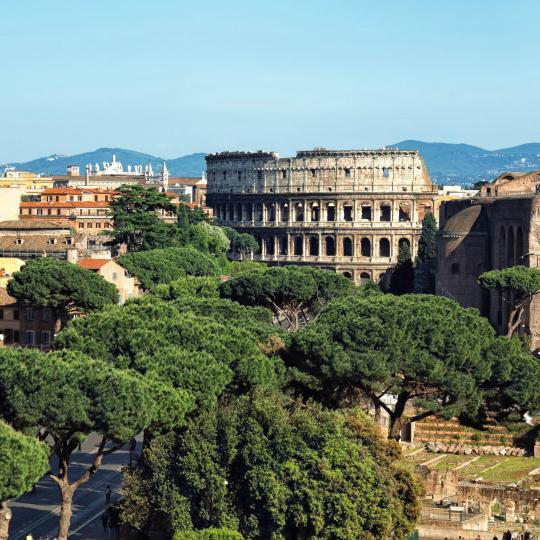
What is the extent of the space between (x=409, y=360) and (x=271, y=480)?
1195 cm

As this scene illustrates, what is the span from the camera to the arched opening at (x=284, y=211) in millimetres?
153625

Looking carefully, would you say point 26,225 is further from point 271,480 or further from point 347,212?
point 271,480

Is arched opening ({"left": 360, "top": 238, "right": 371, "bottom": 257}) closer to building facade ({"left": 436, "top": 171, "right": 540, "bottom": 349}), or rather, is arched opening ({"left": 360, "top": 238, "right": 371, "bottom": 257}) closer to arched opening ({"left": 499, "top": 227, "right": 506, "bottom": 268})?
building facade ({"left": 436, "top": 171, "right": 540, "bottom": 349})

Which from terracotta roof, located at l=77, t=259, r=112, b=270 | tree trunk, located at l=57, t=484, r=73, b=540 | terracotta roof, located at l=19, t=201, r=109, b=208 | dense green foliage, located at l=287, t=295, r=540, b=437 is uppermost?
terracotta roof, located at l=19, t=201, r=109, b=208

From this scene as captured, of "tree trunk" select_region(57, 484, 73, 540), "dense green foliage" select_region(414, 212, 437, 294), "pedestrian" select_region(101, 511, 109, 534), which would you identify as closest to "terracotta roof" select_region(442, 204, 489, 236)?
"dense green foliage" select_region(414, 212, 437, 294)

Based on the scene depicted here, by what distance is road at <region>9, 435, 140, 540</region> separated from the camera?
42.9m

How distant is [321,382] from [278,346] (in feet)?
8.11

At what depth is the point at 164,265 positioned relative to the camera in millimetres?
90938

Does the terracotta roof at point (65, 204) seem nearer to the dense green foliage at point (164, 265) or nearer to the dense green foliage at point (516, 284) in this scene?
the dense green foliage at point (164, 265)

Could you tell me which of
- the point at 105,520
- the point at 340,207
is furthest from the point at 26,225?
the point at 105,520

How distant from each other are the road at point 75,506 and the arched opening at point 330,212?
322ft

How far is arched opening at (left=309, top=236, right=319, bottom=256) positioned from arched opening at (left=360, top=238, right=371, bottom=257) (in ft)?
14.4

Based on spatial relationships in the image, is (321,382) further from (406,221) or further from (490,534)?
(406,221)

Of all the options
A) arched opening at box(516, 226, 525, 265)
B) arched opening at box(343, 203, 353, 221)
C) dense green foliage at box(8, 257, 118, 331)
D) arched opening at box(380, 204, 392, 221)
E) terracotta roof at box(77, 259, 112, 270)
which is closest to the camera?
dense green foliage at box(8, 257, 118, 331)
